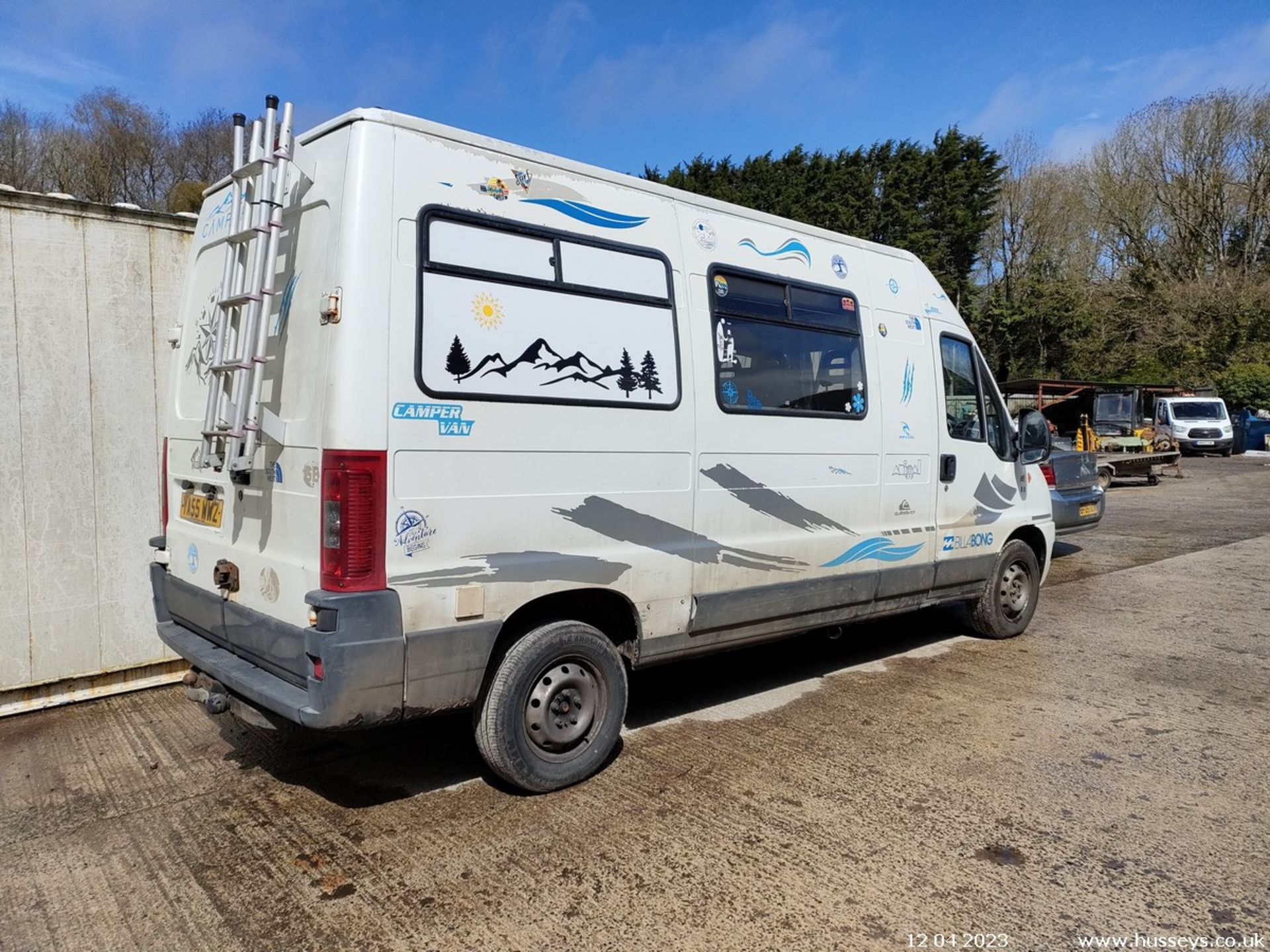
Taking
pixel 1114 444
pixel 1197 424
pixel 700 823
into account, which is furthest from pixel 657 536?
pixel 1197 424

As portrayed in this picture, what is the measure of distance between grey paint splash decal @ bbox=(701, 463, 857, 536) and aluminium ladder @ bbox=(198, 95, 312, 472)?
2.14m

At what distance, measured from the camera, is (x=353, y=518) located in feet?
10.8

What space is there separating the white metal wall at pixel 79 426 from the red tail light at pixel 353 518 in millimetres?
2582

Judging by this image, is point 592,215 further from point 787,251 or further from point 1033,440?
point 1033,440

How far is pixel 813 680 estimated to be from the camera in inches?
227

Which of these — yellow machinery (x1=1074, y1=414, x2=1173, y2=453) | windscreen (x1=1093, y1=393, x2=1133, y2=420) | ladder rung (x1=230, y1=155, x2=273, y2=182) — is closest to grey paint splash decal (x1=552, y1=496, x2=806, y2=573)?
ladder rung (x1=230, y1=155, x2=273, y2=182)

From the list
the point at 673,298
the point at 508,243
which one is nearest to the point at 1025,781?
the point at 673,298

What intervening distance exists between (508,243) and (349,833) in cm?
255

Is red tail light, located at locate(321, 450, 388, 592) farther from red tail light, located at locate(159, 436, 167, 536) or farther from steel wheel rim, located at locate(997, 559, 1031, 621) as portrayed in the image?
steel wheel rim, located at locate(997, 559, 1031, 621)

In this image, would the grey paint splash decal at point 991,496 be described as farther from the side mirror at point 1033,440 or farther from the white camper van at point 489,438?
the white camper van at point 489,438

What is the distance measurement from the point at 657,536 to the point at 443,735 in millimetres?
1634

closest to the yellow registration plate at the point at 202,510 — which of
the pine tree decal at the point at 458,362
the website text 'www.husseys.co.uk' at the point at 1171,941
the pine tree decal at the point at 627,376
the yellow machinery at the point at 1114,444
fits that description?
the pine tree decal at the point at 458,362

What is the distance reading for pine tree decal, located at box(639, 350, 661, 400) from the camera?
4219mm

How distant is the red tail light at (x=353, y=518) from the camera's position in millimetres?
3287
